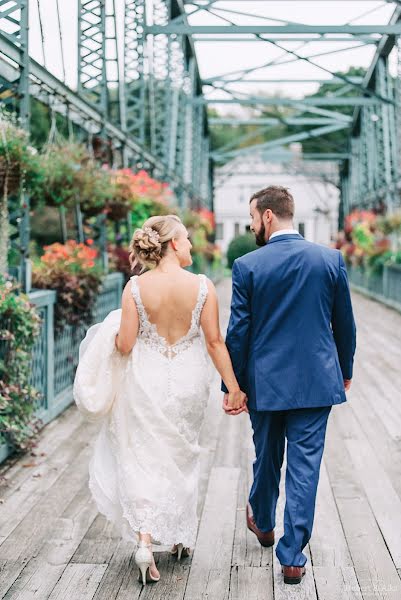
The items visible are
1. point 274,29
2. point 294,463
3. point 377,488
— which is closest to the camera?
point 294,463

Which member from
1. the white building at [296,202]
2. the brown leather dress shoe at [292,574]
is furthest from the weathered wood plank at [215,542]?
the white building at [296,202]

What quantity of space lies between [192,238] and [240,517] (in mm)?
14986

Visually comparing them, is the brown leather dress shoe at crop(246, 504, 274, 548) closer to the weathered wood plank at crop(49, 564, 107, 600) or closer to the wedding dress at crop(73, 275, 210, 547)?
the wedding dress at crop(73, 275, 210, 547)

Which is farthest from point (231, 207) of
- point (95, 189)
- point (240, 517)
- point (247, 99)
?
point (240, 517)

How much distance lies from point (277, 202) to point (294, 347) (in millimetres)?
630

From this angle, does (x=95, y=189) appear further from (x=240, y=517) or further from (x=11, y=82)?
(x=240, y=517)

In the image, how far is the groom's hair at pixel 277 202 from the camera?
12.5 feet

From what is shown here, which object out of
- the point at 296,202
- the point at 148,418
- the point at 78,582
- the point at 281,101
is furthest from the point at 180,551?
the point at 296,202

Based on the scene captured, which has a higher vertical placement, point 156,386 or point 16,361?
point 156,386

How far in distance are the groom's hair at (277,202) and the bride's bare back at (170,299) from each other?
0.44m

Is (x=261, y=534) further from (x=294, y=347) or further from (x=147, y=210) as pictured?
(x=147, y=210)

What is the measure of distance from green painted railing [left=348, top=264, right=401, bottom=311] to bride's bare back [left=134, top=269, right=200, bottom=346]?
14.7 m

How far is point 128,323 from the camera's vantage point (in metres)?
3.75

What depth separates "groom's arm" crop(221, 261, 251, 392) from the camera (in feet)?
12.2
